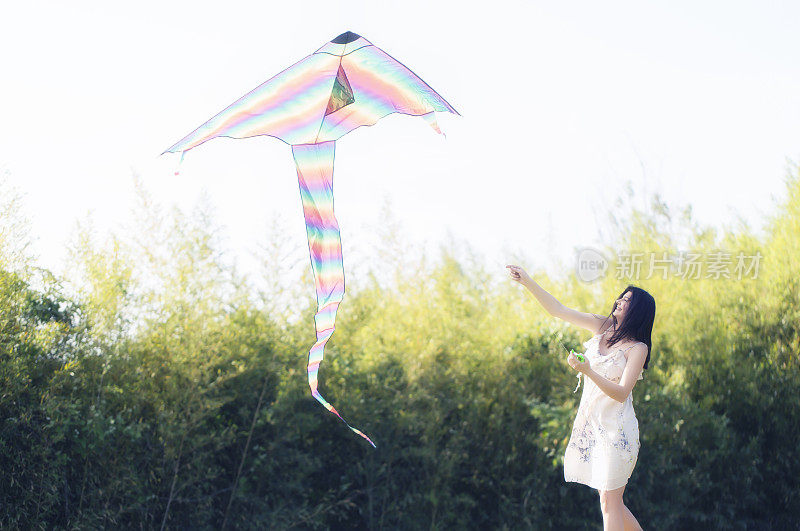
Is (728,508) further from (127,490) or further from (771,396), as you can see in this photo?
(127,490)

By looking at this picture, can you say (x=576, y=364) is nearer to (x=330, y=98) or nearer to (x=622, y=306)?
(x=622, y=306)

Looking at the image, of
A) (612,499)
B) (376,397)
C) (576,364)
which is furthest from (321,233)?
(376,397)

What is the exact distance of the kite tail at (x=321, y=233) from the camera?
92.0 inches

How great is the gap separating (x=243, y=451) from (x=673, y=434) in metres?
2.93

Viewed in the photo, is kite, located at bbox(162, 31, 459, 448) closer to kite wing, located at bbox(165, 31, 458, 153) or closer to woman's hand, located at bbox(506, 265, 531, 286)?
kite wing, located at bbox(165, 31, 458, 153)

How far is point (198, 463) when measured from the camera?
14.7 ft

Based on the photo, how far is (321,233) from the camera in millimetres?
2412

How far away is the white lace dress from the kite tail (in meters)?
0.92

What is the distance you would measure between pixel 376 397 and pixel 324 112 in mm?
2951

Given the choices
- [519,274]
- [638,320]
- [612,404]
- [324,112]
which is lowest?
[612,404]

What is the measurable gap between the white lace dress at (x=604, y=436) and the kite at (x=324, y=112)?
0.99 metres

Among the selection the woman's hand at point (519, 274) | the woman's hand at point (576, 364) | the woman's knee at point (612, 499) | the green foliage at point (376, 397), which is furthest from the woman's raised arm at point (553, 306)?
the green foliage at point (376, 397)

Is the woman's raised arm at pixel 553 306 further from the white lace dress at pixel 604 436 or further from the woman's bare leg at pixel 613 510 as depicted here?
the woman's bare leg at pixel 613 510

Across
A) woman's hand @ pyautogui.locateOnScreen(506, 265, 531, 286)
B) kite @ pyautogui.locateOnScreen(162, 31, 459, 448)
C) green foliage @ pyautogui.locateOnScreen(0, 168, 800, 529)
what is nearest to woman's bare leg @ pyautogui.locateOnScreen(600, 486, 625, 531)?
woman's hand @ pyautogui.locateOnScreen(506, 265, 531, 286)
